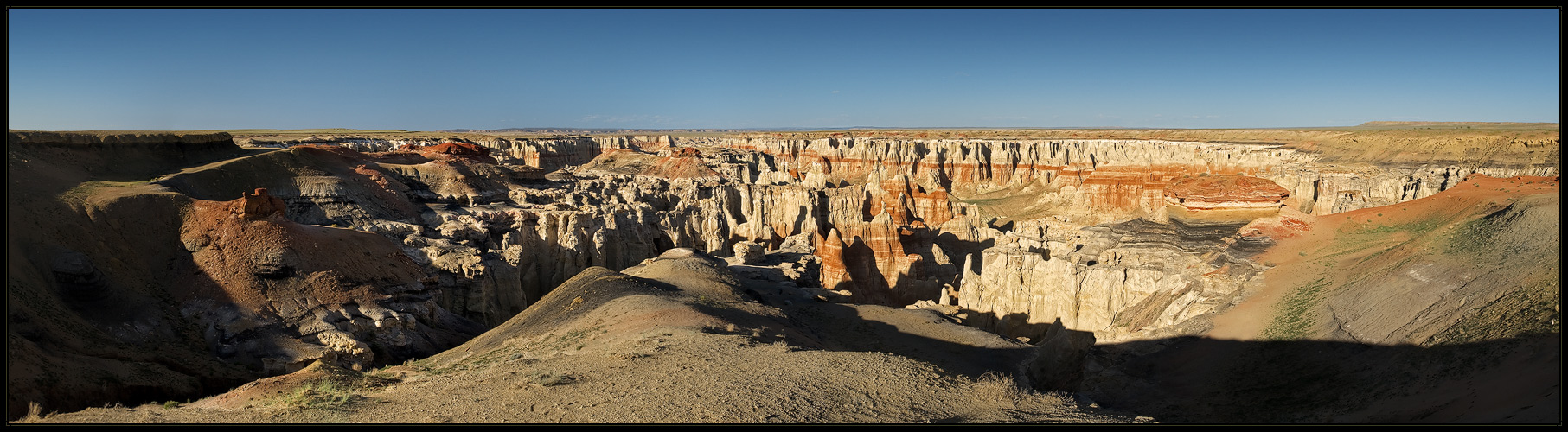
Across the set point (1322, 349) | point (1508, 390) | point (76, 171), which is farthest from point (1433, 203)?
point (76, 171)

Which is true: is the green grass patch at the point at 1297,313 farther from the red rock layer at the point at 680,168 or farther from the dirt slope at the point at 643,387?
the red rock layer at the point at 680,168

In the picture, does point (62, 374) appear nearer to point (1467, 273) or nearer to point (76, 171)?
point (76, 171)

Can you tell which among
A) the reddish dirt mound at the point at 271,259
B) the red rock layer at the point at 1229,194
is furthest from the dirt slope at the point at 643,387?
the red rock layer at the point at 1229,194

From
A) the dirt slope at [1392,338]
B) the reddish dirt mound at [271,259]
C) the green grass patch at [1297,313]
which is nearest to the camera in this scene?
the dirt slope at [1392,338]

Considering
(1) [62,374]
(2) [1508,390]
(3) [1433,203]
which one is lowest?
(1) [62,374]

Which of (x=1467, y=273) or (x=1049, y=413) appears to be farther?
(x=1467, y=273)

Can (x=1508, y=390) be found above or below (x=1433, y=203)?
below

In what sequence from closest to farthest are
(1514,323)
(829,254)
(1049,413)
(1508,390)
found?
(1508,390) → (1049,413) → (1514,323) → (829,254)

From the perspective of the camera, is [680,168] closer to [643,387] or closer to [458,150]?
[458,150]

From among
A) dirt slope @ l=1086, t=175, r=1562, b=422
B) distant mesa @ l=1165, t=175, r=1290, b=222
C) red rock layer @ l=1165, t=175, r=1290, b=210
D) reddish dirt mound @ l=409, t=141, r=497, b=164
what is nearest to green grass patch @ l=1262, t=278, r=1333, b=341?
dirt slope @ l=1086, t=175, r=1562, b=422
